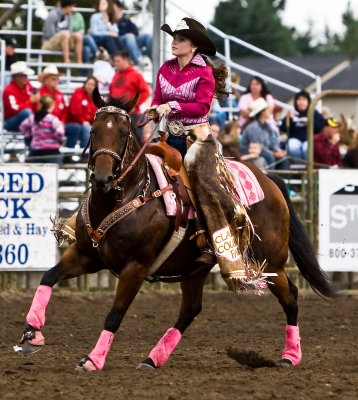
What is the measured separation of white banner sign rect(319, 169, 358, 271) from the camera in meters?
12.4

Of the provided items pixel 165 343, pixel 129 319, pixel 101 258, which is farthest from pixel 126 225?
pixel 129 319

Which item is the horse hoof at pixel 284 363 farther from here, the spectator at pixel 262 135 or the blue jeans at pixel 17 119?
the blue jeans at pixel 17 119

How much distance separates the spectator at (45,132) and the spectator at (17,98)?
784 mm

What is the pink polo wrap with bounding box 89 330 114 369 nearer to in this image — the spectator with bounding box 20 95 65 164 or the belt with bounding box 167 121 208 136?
the belt with bounding box 167 121 208 136

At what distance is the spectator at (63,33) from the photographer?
16.6 metres

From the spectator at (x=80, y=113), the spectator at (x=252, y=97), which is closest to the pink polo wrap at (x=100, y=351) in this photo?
the spectator at (x=80, y=113)

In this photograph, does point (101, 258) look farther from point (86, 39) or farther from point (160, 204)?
point (86, 39)

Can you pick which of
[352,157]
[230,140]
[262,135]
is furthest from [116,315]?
[352,157]

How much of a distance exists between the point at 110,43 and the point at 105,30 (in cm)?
27

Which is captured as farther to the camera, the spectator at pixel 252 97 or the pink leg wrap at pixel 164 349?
the spectator at pixel 252 97

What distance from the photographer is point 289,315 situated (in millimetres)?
7660

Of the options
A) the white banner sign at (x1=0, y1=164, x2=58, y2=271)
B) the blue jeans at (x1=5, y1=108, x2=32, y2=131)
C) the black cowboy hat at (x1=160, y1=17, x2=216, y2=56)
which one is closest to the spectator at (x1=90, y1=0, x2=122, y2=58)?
the blue jeans at (x1=5, y1=108, x2=32, y2=131)

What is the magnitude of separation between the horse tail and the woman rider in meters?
1.17

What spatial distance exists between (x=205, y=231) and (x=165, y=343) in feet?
2.87
